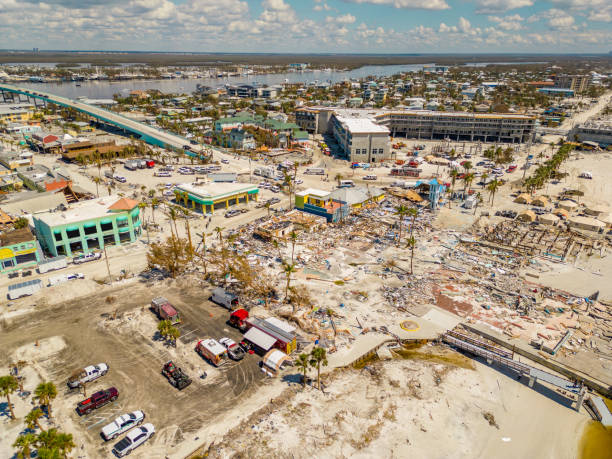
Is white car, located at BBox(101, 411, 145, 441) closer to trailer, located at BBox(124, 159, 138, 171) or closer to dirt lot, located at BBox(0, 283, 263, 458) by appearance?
dirt lot, located at BBox(0, 283, 263, 458)

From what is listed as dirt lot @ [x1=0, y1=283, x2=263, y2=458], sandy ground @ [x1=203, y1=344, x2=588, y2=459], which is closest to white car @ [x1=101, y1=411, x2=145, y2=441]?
dirt lot @ [x1=0, y1=283, x2=263, y2=458]

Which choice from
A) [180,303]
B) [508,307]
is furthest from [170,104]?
[508,307]

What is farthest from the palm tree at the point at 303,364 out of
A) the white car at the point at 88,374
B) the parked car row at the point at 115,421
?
the white car at the point at 88,374

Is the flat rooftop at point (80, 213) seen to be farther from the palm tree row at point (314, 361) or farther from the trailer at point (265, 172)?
the palm tree row at point (314, 361)

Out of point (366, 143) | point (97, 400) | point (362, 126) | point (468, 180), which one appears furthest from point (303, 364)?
point (362, 126)

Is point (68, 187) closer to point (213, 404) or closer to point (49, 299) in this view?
point (49, 299)

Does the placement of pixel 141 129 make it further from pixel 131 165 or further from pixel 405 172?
pixel 405 172
